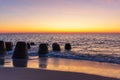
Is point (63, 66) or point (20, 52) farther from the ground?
point (20, 52)

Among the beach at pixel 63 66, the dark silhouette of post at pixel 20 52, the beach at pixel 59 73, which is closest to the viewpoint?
the beach at pixel 59 73

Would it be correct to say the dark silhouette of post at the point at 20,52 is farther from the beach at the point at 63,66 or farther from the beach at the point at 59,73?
the beach at the point at 59,73

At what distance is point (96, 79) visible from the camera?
42.8ft

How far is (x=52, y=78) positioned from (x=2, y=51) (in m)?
Answer: 19.1

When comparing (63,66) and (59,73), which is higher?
(59,73)

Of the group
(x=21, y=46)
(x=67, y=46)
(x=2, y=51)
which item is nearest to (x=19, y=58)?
(x=21, y=46)

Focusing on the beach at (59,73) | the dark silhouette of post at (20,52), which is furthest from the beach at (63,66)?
the dark silhouette of post at (20,52)

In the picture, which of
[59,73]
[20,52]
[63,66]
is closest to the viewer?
[59,73]

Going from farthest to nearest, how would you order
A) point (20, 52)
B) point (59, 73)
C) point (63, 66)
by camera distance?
point (20, 52) → point (63, 66) → point (59, 73)

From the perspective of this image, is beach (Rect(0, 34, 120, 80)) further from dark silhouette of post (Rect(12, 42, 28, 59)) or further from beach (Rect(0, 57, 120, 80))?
A: dark silhouette of post (Rect(12, 42, 28, 59))

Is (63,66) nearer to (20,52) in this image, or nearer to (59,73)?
(59,73)

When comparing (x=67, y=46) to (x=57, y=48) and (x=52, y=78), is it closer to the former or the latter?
(x=57, y=48)

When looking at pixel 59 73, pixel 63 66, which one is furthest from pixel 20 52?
pixel 59 73

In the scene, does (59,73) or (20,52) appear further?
(20,52)
